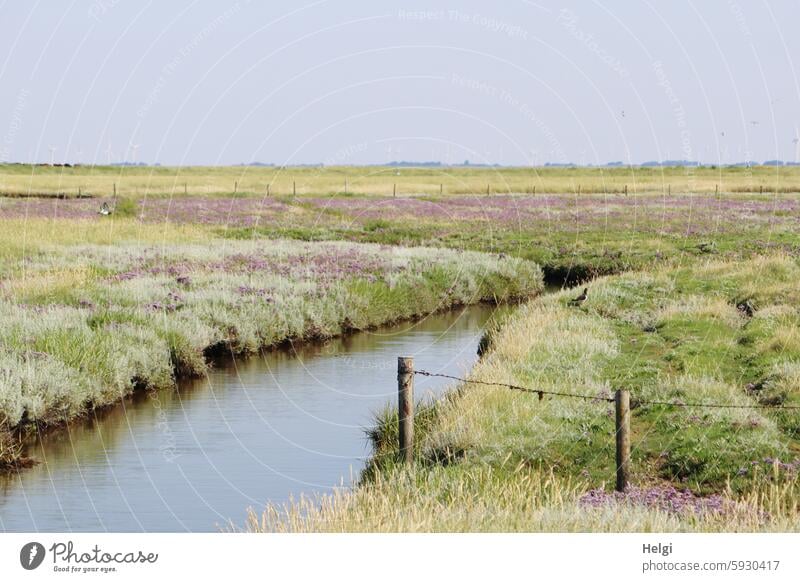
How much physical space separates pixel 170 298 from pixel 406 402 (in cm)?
1498

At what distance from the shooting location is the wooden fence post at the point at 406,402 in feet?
42.3

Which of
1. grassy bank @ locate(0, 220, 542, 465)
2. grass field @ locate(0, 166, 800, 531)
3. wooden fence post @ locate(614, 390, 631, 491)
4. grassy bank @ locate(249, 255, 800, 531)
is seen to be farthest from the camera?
grassy bank @ locate(0, 220, 542, 465)

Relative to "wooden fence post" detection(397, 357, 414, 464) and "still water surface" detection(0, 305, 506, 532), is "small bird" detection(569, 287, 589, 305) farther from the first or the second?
"wooden fence post" detection(397, 357, 414, 464)

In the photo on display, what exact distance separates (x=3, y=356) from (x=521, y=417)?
29.1 feet

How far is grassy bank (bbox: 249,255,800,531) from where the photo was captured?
10.5 metres

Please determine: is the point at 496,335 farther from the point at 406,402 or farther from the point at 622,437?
the point at 622,437

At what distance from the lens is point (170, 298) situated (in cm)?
2689

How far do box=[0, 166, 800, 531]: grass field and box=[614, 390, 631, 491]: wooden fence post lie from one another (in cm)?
28
